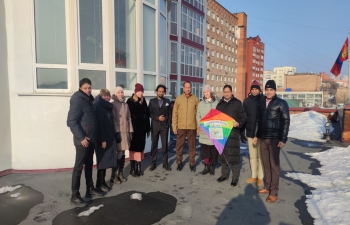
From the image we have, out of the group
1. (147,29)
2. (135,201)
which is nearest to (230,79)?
(147,29)

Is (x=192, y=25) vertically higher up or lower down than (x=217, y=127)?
higher up

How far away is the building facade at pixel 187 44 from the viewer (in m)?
26.7

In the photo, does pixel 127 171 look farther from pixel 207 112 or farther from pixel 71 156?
pixel 207 112

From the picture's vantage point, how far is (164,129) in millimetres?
5855

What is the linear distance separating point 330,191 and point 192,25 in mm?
28539

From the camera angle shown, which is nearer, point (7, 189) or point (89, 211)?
point (89, 211)

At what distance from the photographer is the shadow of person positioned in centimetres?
360

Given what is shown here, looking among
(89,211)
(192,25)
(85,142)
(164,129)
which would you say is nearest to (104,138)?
(85,142)

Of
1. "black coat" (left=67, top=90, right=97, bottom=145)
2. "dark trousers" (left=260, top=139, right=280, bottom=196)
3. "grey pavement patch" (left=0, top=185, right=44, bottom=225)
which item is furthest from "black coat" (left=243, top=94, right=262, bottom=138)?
"grey pavement patch" (left=0, top=185, right=44, bottom=225)

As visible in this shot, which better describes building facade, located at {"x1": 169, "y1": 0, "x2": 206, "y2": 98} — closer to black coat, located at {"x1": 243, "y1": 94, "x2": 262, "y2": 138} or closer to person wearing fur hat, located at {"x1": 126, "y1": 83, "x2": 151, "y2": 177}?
person wearing fur hat, located at {"x1": 126, "y1": 83, "x2": 151, "y2": 177}

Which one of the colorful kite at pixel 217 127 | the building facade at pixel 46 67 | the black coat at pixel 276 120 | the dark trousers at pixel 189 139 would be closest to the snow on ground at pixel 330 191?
the black coat at pixel 276 120

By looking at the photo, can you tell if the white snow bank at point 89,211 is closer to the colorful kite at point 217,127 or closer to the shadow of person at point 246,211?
the shadow of person at point 246,211

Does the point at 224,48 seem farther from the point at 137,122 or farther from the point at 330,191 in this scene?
the point at 330,191

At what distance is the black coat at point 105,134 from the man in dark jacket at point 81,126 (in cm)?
25
